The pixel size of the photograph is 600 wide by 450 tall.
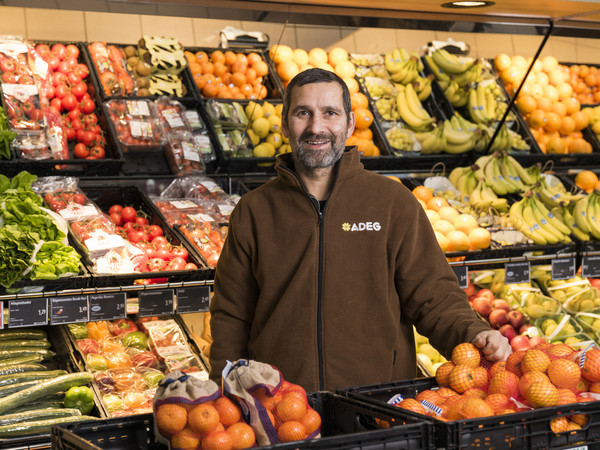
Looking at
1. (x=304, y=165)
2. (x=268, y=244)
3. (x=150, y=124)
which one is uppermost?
(x=150, y=124)

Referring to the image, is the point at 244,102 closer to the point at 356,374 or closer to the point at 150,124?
the point at 150,124

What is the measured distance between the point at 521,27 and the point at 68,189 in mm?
2406

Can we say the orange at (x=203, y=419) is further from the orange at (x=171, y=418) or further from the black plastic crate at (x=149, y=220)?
the black plastic crate at (x=149, y=220)

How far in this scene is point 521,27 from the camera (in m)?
4.00

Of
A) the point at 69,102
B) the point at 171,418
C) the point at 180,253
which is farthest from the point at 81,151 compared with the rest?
the point at 171,418

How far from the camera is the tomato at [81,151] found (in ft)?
13.2

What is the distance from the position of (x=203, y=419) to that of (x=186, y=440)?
5 cm

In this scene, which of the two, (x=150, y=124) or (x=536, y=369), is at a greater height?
(x=150, y=124)

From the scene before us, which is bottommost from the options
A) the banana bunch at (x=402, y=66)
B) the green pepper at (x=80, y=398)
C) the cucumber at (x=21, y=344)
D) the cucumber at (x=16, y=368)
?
the green pepper at (x=80, y=398)

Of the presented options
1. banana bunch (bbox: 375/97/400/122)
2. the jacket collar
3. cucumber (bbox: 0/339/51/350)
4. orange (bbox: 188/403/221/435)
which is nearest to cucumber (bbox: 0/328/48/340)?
cucumber (bbox: 0/339/51/350)

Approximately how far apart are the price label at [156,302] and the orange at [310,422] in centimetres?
168

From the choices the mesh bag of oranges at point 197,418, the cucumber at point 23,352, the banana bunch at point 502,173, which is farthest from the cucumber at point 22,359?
the banana bunch at point 502,173

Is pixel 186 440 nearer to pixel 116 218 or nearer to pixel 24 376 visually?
pixel 24 376

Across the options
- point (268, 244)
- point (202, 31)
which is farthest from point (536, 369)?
point (202, 31)
